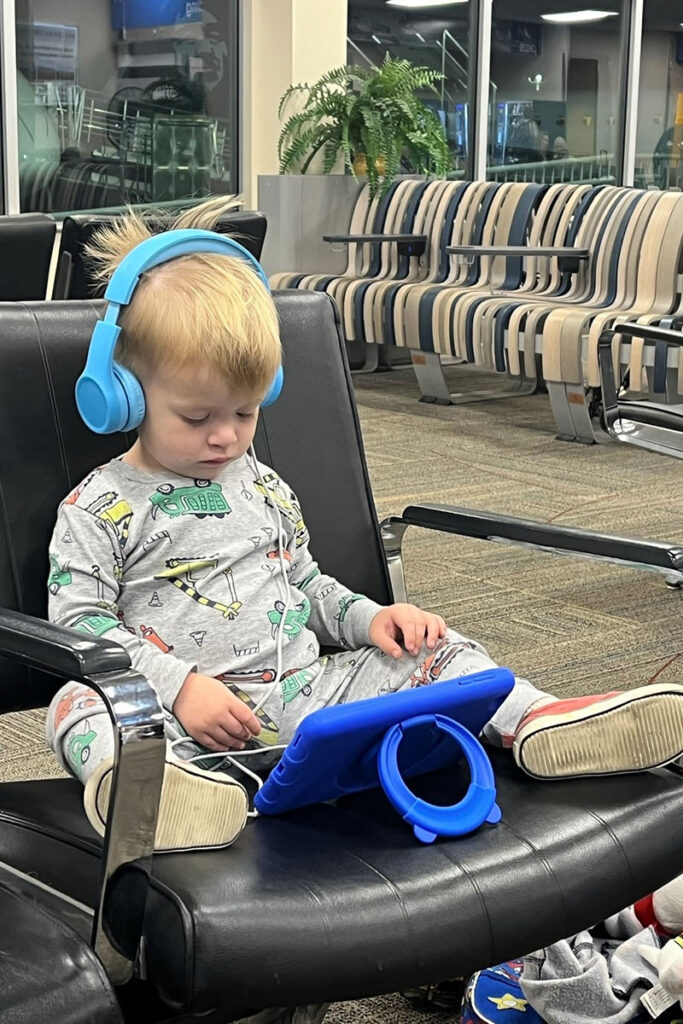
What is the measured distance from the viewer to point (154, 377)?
4.58 feet

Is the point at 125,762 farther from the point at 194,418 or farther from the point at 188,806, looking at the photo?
the point at 194,418

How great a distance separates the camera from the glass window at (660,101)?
8.62 meters

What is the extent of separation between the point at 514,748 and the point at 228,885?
1.20 ft

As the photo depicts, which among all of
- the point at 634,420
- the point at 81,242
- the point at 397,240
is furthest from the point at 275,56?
the point at 634,420

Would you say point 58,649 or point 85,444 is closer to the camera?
point 58,649

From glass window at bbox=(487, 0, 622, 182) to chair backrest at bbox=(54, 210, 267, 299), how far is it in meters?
4.95

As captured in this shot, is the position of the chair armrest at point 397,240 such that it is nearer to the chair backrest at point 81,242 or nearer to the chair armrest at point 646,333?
the chair backrest at point 81,242

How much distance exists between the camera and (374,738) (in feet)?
3.93

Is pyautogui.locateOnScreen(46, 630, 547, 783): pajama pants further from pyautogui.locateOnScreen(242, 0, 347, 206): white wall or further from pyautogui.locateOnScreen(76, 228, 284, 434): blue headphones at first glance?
pyautogui.locateOnScreen(242, 0, 347, 206): white wall

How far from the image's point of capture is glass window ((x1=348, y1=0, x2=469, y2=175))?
7418mm

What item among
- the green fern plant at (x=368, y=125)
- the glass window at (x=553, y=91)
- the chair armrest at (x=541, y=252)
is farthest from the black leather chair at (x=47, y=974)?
the glass window at (x=553, y=91)

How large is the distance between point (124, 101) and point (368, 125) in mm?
1298

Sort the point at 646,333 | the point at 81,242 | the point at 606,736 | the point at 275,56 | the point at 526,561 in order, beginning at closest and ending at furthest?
the point at 606,736
the point at 646,333
the point at 81,242
the point at 526,561
the point at 275,56

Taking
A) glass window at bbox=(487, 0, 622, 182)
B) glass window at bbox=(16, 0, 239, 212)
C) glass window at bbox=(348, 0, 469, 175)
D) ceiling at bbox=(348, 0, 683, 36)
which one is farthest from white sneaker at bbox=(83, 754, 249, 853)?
glass window at bbox=(487, 0, 622, 182)
